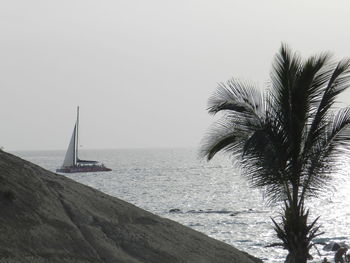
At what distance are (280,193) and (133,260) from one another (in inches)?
260

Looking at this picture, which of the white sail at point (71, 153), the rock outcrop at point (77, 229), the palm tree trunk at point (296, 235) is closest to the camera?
the rock outcrop at point (77, 229)

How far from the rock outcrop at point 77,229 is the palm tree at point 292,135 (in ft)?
11.9

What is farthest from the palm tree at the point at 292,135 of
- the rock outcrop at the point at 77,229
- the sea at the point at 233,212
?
the sea at the point at 233,212

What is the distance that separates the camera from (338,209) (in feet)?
291

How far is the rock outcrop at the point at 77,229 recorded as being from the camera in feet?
27.8

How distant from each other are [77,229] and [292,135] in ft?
21.9

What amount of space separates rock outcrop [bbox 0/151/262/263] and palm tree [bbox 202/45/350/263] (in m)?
3.63

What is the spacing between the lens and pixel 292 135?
1434 centimetres

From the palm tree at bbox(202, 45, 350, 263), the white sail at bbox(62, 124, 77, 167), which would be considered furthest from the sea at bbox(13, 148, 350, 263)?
the palm tree at bbox(202, 45, 350, 263)

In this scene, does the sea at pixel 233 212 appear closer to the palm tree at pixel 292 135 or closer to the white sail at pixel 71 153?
the white sail at pixel 71 153

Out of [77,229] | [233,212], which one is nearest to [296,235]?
[77,229]

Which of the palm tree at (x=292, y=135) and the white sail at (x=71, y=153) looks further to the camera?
the white sail at (x=71, y=153)

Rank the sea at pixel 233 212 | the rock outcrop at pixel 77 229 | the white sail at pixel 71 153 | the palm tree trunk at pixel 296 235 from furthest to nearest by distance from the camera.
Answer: the white sail at pixel 71 153 → the sea at pixel 233 212 → the palm tree trunk at pixel 296 235 → the rock outcrop at pixel 77 229

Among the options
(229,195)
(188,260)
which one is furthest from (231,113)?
(229,195)
